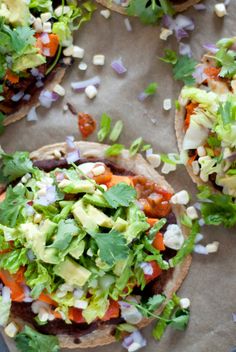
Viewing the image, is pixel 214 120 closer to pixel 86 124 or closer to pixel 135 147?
pixel 135 147

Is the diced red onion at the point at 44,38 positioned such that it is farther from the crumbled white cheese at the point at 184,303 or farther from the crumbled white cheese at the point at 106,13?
the crumbled white cheese at the point at 184,303

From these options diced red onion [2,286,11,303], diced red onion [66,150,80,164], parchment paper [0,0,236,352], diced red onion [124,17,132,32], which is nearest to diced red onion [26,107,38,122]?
parchment paper [0,0,236,352]

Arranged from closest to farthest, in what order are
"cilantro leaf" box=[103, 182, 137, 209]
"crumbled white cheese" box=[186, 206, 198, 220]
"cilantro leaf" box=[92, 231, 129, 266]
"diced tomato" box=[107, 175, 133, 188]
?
"cilantro leaf" box=[92, 231, 129, 266], "cilantro leaf" box=[103, 182, 137, 209], "diced tomato" box=[107, 175, 133, 188], "crumbled white cheese" box=[186, 206, 198, 220]

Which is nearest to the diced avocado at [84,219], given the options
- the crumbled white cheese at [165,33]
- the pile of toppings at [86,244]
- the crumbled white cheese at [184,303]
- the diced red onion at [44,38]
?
the pile of toppings at [86,244]

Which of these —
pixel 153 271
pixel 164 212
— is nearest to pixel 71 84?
pixel 164 212

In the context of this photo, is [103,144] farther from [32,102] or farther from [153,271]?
[153,271]

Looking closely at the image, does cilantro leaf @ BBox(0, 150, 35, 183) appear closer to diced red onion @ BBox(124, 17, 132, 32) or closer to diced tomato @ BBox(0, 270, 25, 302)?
diced tomato @ BBox(0, 270, 25, 302)

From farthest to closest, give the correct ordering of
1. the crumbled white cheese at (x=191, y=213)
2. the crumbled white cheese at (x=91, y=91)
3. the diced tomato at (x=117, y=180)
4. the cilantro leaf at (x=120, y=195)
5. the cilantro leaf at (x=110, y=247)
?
the crumbled white cheese at (x=91, y=91) < the crumbled white cheese at (x=191, y=213) < the diced tomato at (x=117, y=180) < the cilantro leaf at (x=120, y=195) < the cilantro leaf at (x=110, y=247)

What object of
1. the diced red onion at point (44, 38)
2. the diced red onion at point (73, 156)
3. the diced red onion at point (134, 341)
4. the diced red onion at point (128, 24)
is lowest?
the diced red onion at point (134, 341)
